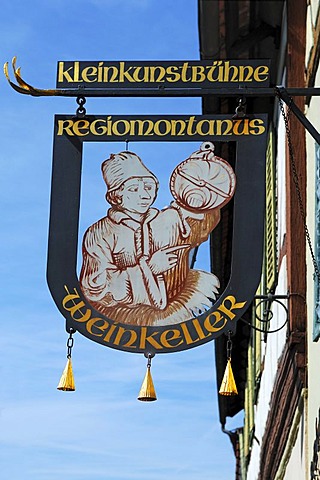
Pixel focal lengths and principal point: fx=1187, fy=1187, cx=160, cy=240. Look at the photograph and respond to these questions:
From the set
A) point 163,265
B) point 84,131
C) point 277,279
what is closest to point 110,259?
point 163,265

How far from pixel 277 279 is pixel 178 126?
16.9 feet

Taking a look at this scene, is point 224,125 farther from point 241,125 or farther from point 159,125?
point 159,125

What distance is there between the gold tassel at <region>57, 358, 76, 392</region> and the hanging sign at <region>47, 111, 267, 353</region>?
0.96 feet

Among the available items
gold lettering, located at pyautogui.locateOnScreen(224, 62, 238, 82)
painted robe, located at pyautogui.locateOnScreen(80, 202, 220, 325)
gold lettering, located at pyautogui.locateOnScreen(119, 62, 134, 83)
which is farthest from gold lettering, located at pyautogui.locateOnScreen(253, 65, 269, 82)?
→ painted robe, located at pyautogui.locateOnScreen(80, 202, 220, 325)

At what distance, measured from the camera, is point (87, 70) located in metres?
7.17

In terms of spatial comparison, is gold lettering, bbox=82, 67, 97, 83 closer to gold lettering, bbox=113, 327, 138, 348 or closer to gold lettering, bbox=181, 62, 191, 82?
gold lettering, bbox=181, 62, 191, 82

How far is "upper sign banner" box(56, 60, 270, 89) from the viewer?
7047 millimetres

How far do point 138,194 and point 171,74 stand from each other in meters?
0.74

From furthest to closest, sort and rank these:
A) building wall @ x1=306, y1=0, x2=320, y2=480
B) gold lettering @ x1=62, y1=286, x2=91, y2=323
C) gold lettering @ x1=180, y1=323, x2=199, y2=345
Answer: building wall @ x1=306, y1=0, x2=320, y2=480 < gold lettering @ x1=62, y1=286, x2=91, y2=323 < gold lettering @ x1=180, y1=323, x2=199, y2=345

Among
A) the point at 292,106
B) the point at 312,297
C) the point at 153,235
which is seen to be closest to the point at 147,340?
the point at 153,235

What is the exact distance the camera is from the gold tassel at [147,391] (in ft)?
21.9

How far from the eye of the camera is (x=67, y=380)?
6.89 m

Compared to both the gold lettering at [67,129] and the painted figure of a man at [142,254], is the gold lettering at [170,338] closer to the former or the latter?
the painted figure of a man at [142,254]

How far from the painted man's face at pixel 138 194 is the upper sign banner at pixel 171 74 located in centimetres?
57
